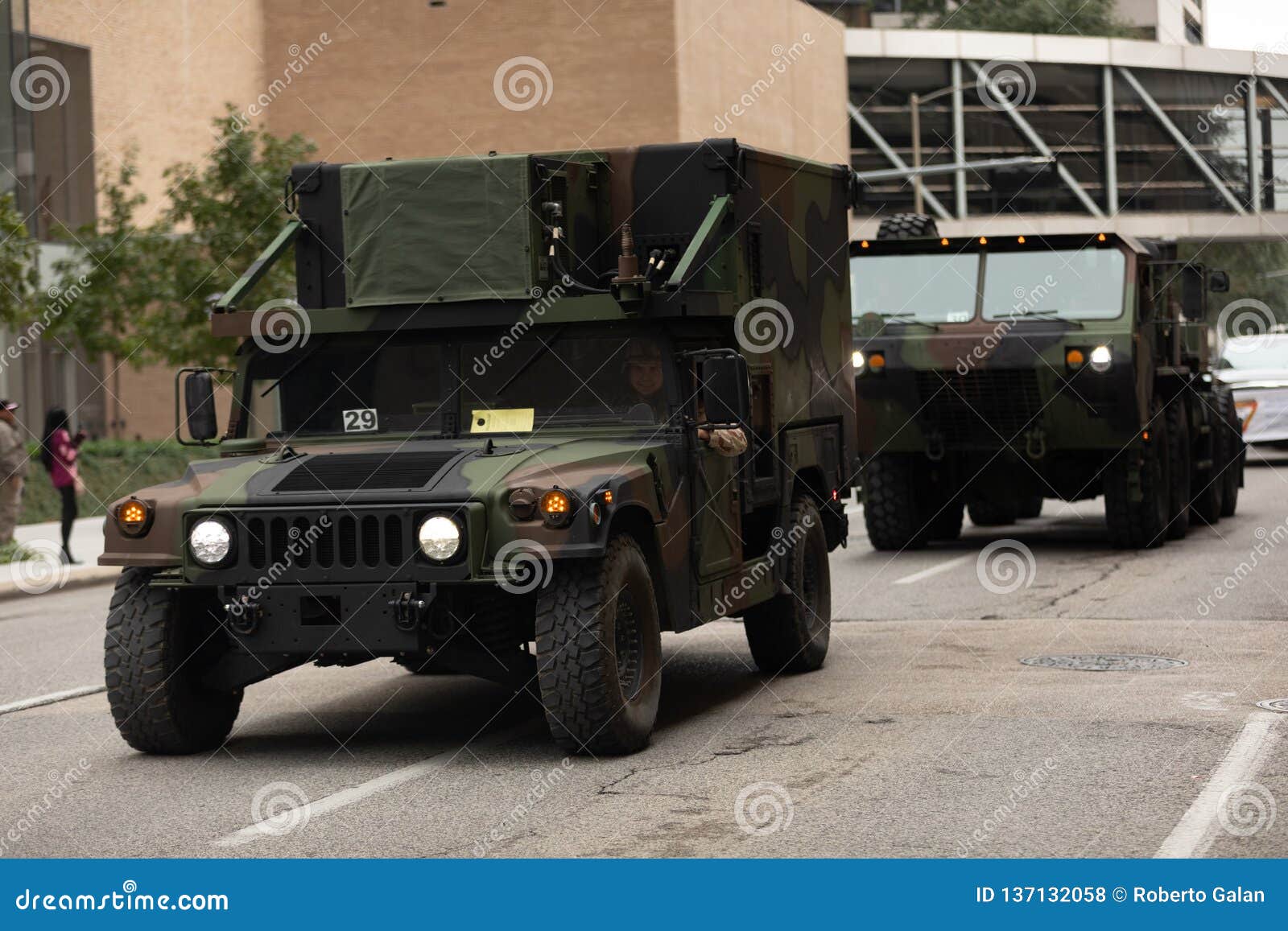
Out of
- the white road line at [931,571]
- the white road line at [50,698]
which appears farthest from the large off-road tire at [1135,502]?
the white road line at [50,698]

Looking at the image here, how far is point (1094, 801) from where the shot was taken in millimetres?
7750

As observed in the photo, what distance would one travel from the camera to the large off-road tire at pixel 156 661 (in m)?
8.97

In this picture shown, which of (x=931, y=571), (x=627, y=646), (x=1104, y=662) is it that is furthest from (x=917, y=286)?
(x=627, y=646)

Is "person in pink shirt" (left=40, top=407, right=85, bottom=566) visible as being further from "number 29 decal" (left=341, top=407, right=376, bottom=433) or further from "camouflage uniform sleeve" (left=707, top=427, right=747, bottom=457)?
"camouflage uniform sleeve" (left=707, top=427, right=747, bottom=457)

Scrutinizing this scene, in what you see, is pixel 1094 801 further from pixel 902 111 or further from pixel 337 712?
pixel 902 111

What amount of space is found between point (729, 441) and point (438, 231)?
1728mm

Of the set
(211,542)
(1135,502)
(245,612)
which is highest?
(211,542)

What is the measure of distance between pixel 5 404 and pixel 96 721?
11507mm

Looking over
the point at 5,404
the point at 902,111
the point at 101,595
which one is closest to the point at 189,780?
the point at 101,595

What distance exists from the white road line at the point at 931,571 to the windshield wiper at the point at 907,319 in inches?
82.8

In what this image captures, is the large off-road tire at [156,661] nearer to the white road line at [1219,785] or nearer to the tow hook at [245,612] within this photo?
the tow hook at [245,612]

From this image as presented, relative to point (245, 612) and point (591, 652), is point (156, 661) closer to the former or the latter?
point (245, 612)

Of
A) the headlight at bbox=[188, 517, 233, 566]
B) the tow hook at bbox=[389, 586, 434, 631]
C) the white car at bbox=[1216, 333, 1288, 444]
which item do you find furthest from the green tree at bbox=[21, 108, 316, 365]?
the tow hook at bbox=[389, 586, 434, 631]

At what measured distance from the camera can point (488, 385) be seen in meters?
9.91
